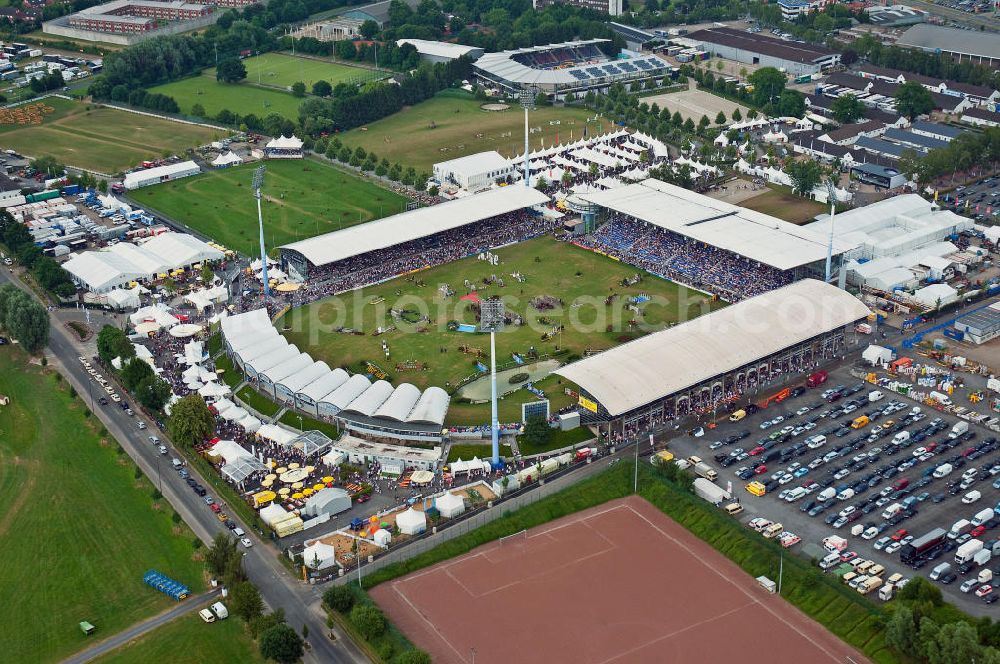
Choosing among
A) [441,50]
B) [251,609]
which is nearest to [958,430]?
[251,609]

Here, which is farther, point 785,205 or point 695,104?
point 695,104

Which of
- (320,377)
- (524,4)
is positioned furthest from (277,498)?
(524,4)

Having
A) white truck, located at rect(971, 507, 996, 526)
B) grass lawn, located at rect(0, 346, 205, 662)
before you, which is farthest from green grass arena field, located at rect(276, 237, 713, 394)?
white truck, located at rect(971, 507, 996, 526)

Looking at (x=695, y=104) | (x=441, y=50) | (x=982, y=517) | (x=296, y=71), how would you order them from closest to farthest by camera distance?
(x=982, y=517)
(x=695, y=104)
(x=441, y=50)
(x=296, y=71)

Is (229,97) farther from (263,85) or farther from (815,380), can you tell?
(815,380)

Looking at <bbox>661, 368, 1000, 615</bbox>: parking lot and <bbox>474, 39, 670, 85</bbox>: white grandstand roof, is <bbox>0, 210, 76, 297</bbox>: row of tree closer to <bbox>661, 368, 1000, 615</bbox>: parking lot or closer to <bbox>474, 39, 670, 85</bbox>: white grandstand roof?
<bbox>661, 368, 1000, 615</bbox>: parking lot

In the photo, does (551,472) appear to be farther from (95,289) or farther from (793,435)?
(95,289)

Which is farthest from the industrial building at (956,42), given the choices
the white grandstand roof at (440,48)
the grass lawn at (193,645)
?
the grass lawn at (193,645)
